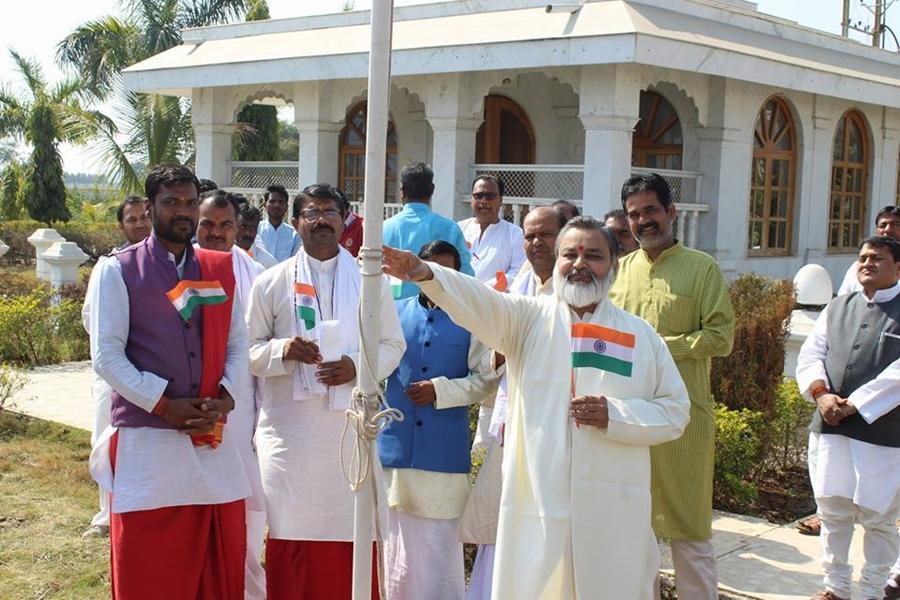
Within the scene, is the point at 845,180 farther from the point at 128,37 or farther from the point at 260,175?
the point at 128,37

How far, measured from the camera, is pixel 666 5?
11.9 metres

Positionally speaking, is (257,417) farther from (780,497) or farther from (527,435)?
(780,497)

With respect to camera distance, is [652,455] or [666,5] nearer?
[652,455]

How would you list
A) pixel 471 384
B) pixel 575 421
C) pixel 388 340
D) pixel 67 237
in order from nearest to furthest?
pixel 575 421, pixel 388 340, pixel 471 384, pixel 67 237

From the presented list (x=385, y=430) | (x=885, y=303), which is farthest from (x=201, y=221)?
(x=885, y=303)

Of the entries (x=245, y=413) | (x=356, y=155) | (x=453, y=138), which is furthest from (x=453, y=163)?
(x=245, y=413)

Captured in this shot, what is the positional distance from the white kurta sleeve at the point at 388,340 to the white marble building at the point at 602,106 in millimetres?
6860

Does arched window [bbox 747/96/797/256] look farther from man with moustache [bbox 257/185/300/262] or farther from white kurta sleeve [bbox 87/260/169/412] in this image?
white kurta sleeve [bbox 87/260/169/412]

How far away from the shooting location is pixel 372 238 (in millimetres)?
2918

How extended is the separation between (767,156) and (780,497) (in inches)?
323

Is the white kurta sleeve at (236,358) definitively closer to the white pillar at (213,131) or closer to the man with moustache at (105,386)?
the man with moustache at (105,386)

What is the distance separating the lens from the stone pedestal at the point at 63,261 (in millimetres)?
13938

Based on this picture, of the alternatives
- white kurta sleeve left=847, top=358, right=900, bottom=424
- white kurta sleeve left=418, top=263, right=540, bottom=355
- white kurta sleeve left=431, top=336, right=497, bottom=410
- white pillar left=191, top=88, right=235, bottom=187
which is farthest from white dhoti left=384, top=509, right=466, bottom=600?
white pillar left=191, top=88, right=235, bottom=187

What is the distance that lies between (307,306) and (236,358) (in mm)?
398
